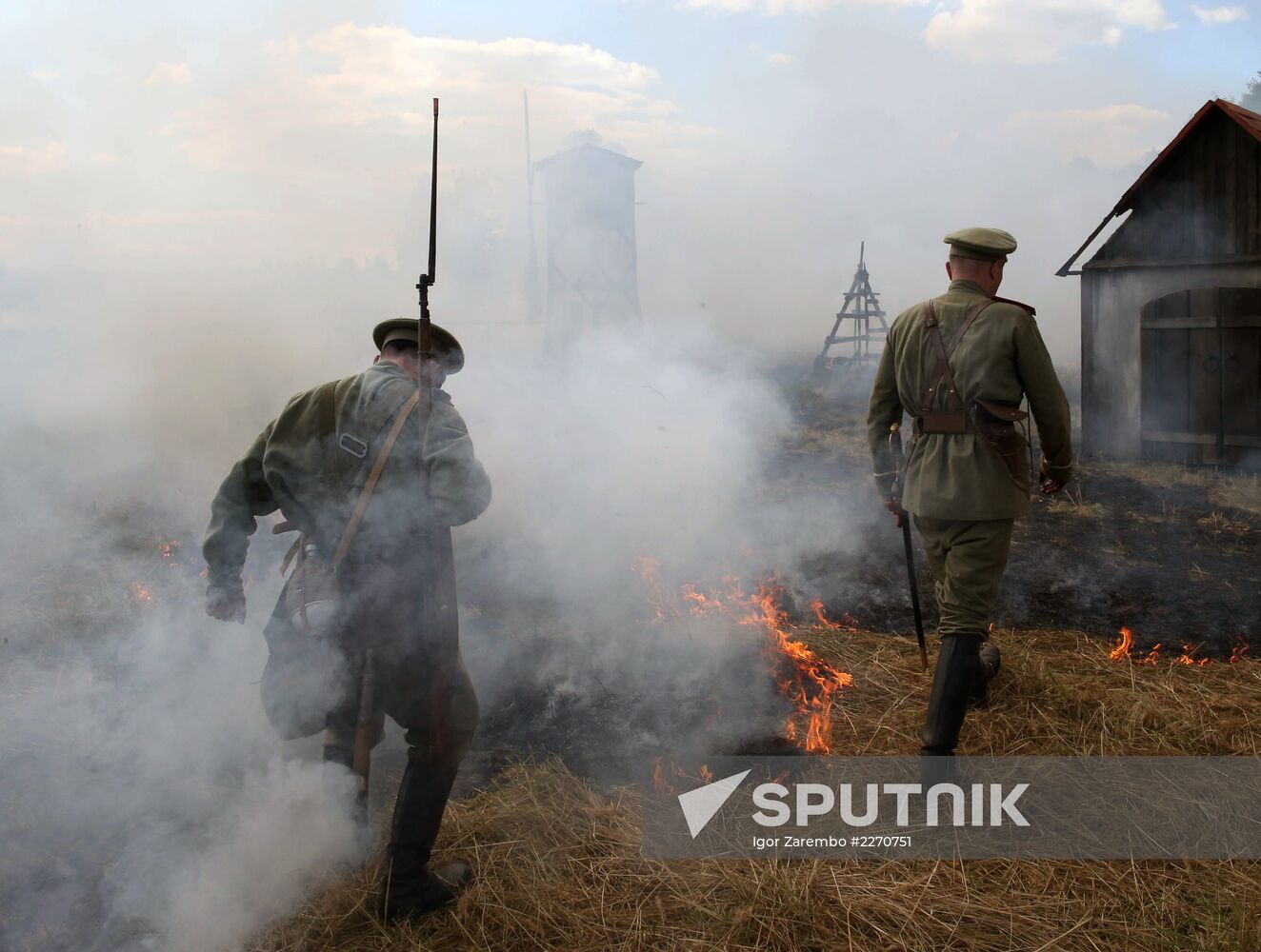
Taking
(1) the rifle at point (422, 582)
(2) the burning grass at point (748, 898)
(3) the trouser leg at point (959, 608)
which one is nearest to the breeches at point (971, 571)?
(3) the trouser leg at point (959, 608)

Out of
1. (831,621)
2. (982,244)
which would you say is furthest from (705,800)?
(982,244)

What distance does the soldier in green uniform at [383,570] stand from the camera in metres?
2.58

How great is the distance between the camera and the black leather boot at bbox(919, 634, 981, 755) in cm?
309

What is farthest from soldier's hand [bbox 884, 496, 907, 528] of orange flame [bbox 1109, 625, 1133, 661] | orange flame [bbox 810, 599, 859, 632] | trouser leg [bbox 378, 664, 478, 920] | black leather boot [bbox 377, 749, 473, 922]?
black leather boot [bbox 377, 749, 473, 922]

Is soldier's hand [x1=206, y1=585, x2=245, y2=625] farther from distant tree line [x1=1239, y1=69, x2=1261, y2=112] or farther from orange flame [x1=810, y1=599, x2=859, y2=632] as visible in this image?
distant tree line [x1=1239, y1=69, x2=1261, y2=112]

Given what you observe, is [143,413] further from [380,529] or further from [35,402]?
[380,529]

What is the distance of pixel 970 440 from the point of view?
3248 mm

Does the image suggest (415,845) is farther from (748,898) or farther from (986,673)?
(986,673)

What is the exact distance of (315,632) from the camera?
103 inches

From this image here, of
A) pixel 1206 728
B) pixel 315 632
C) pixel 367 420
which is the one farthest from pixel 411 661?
pixel 1206 728

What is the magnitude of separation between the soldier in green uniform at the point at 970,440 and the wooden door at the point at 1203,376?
279 inches

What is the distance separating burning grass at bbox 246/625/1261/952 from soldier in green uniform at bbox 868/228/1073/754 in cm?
58

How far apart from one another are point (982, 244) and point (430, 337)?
210 centimetres

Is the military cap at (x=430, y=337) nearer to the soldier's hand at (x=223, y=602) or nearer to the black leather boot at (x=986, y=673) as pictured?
the soldier's hand at (x=223, y=602)
